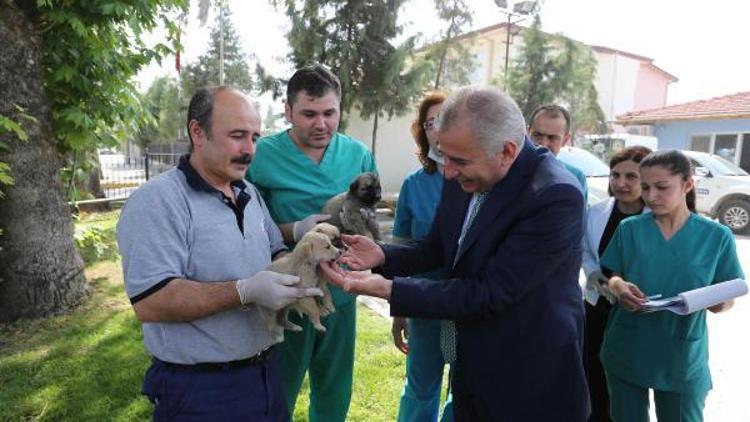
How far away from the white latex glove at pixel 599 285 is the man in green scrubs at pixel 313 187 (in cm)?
170

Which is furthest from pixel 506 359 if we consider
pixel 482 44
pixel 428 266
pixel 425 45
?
pixel 482 44

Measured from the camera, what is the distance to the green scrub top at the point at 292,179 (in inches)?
133

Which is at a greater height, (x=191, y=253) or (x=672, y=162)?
(x=672, y=162)

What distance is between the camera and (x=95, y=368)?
5.33 m

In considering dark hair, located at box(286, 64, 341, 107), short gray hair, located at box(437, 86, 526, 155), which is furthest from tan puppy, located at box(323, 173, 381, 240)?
short gray hair, located at box(437, 86, 526, 155)

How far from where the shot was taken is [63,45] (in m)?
6.22

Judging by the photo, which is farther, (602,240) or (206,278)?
(602,240)

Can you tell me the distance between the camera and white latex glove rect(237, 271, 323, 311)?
2.21 meters

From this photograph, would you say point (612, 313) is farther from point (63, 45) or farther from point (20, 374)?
point (63, 45)

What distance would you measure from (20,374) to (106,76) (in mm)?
3567

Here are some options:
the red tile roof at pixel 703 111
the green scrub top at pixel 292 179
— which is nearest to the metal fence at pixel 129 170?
the green scrub top at pixel 292 179

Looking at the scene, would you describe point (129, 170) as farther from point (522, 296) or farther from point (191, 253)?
point (522, 296)

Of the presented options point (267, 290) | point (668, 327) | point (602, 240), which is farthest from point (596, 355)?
point (267, 290)

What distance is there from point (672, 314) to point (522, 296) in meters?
1.54
